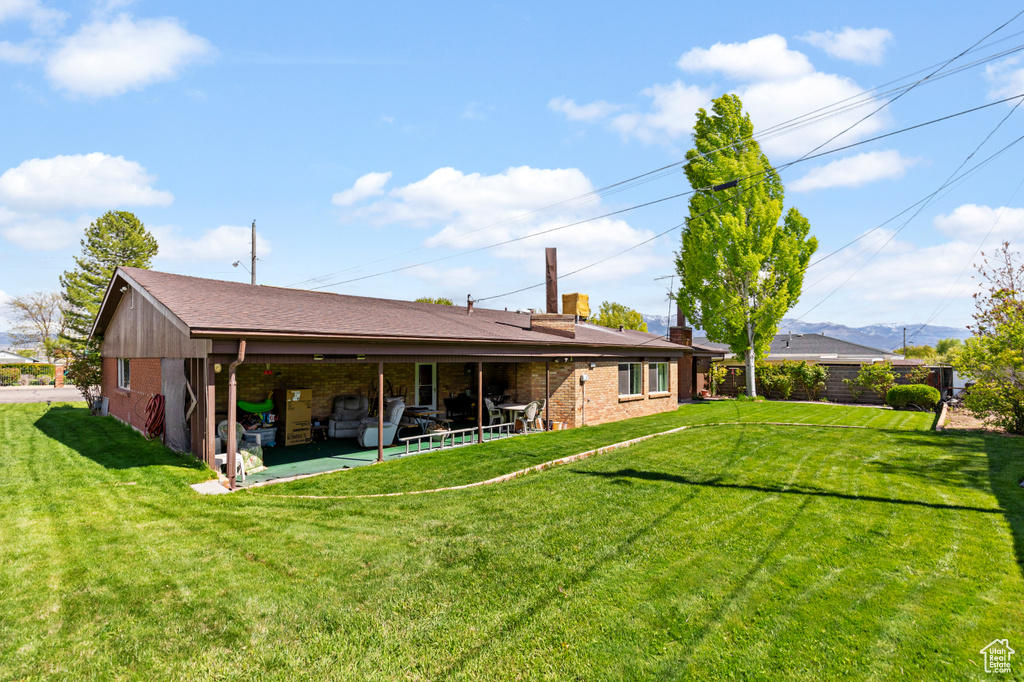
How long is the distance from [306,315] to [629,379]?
11.5 metres

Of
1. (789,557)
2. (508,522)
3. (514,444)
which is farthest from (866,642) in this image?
(514,444)

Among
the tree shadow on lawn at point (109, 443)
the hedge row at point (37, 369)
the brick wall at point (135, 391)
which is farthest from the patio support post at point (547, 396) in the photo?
the hedge row at point (37, 369)

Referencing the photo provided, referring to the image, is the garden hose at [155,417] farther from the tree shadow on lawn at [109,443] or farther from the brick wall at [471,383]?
the brick wall at [471,383]

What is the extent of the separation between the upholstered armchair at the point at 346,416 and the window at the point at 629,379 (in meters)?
8.92

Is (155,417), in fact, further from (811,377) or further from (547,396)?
(811,377)

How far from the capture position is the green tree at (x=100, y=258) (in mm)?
38062

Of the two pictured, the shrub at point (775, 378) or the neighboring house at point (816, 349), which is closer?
the shrub at point (775, 378)

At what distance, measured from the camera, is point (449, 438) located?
43.6 feet

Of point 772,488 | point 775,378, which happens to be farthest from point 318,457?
point 775,378

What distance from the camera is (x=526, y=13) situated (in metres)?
12.2

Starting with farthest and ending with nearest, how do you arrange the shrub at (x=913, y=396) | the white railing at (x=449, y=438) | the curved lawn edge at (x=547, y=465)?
the shrub at (x=913, y=396) < the white railing at (x=449, y=438) < the curved lawn edge at (x=547, y=465)

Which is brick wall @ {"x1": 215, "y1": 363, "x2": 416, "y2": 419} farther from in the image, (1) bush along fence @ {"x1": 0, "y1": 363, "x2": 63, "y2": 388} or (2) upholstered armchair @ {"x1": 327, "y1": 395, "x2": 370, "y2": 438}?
(1) bush along fence @ {"x1": 0, "y1": 363, "x2": 63, "y2": 388}

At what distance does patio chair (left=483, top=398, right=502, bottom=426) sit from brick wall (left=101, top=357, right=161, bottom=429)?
8.12m

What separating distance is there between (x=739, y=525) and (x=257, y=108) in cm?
1568
